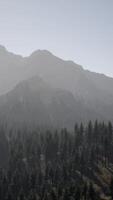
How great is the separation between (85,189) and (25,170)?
62.5 meters

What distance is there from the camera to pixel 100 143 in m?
148

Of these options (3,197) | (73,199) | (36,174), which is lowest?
(3,197)

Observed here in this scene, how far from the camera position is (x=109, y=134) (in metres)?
151

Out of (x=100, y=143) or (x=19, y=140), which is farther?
(x=19, y=140)

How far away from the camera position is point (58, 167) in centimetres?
13225

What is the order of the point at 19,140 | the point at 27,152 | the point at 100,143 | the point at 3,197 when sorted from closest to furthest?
the point at 3,197
the point at 100,143
the point at 27,152
the point at 19,140

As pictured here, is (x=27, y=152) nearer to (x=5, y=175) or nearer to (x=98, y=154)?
(x=5, y=175)

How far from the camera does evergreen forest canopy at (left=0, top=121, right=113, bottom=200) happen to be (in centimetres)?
10891

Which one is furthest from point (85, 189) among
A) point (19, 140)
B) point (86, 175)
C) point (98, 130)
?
point (19, 140)

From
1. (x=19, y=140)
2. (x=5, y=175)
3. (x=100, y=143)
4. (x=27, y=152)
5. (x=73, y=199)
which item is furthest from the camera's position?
(x=19, y=140)

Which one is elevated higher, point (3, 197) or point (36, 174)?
point (36, 174)

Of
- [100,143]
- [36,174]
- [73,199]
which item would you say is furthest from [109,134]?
[73,199]

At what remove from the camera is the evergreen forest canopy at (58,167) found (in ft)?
357

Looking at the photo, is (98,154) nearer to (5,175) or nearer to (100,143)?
(100,143)
